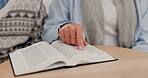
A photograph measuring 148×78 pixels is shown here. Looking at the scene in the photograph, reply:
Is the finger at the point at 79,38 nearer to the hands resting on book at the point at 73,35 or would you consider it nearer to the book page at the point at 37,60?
the hands resting on book at the point at 73,35

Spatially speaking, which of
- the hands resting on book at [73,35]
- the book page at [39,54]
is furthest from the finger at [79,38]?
the book page at [39,54]

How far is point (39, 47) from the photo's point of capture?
2.53 ft

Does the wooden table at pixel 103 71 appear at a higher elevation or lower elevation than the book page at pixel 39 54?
lower

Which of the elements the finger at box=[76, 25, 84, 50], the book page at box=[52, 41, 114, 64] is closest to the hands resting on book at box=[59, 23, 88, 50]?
the finger at box=[76, 25, 84, 50]

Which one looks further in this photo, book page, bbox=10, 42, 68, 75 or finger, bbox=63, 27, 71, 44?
finger, bbox=63, 27, 71, 44

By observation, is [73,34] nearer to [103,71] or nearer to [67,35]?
[67,35]

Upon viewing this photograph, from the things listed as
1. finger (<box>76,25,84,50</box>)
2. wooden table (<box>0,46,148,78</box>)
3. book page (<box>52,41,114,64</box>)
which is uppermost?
finger (<box>76,25,84,50</box>)

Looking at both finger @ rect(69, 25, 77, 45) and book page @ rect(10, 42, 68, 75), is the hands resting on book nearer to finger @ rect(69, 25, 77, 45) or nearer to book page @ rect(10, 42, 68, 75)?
finger @ rect(69, 25, 77, 45)

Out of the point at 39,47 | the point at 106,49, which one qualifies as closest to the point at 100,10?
the point at 106,49

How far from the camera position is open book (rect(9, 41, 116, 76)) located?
60 cm

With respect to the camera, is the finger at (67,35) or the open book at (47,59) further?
the finger at (67,35)

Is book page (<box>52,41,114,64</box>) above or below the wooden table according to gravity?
above

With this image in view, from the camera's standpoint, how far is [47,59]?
0.61 metres

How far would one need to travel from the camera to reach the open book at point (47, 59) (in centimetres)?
60
